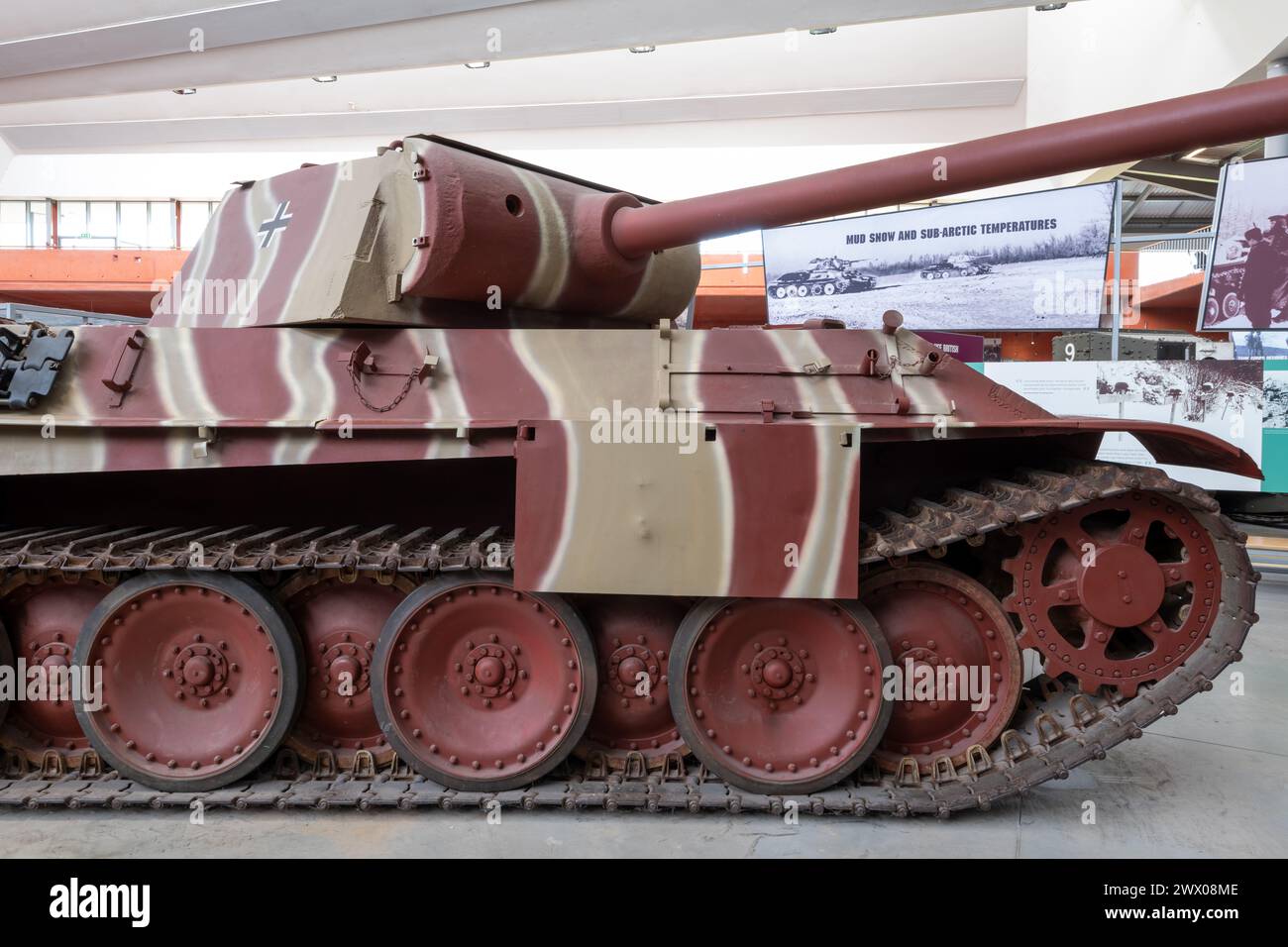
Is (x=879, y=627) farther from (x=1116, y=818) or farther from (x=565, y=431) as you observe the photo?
(x=565, y=431)

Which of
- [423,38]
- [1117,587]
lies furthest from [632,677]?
[423,38]

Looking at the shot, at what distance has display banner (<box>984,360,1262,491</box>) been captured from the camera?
8.52 m

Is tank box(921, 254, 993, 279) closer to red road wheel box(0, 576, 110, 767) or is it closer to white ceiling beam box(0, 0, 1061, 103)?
white ceiling beam box(0, 0, 1061, 103)

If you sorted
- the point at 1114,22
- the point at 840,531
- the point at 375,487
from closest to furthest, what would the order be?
the point at 840,531, the point at 375,487, the point at 1114,22

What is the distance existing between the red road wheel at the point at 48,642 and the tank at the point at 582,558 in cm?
2

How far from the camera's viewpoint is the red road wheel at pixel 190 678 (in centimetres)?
483

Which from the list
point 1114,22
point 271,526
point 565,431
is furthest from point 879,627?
point 1114,22

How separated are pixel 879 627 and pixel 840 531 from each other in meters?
0.67

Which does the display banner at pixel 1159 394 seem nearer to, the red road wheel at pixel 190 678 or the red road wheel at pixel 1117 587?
the red road wheel at pixel 1117 587

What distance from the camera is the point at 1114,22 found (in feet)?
40.4

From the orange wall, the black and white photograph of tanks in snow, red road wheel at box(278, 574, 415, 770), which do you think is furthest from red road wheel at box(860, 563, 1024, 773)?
the orange wall

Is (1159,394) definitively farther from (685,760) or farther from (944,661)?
(685,760)

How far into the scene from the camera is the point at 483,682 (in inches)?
195

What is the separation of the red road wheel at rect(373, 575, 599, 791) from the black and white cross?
2.25 metres
